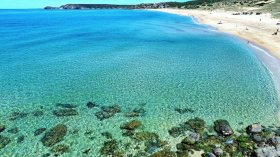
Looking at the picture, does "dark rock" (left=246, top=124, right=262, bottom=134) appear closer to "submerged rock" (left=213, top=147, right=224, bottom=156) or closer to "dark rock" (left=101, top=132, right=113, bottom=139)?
"submerged rock" (left=213, top=147, right=224, bottom=156)

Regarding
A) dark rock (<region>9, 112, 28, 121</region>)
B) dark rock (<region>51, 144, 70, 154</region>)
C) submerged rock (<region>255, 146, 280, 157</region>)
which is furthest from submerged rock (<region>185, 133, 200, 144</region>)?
dark rock (<region>9, 112, 28, 121</region>)

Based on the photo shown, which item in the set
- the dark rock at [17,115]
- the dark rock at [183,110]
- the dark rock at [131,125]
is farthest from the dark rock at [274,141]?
the dark rock at [17,115]

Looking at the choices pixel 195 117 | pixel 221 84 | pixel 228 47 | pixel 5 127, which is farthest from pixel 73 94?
pixel 228 47

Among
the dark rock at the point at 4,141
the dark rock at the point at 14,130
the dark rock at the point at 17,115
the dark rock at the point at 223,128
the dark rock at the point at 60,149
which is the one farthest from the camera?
the dark rock at the point at 17,115

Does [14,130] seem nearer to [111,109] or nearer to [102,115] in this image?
[102,115]

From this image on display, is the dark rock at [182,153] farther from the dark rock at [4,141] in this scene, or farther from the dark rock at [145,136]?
the dark rock at [4,141]

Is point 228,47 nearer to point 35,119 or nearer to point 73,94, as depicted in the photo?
point 73,94
